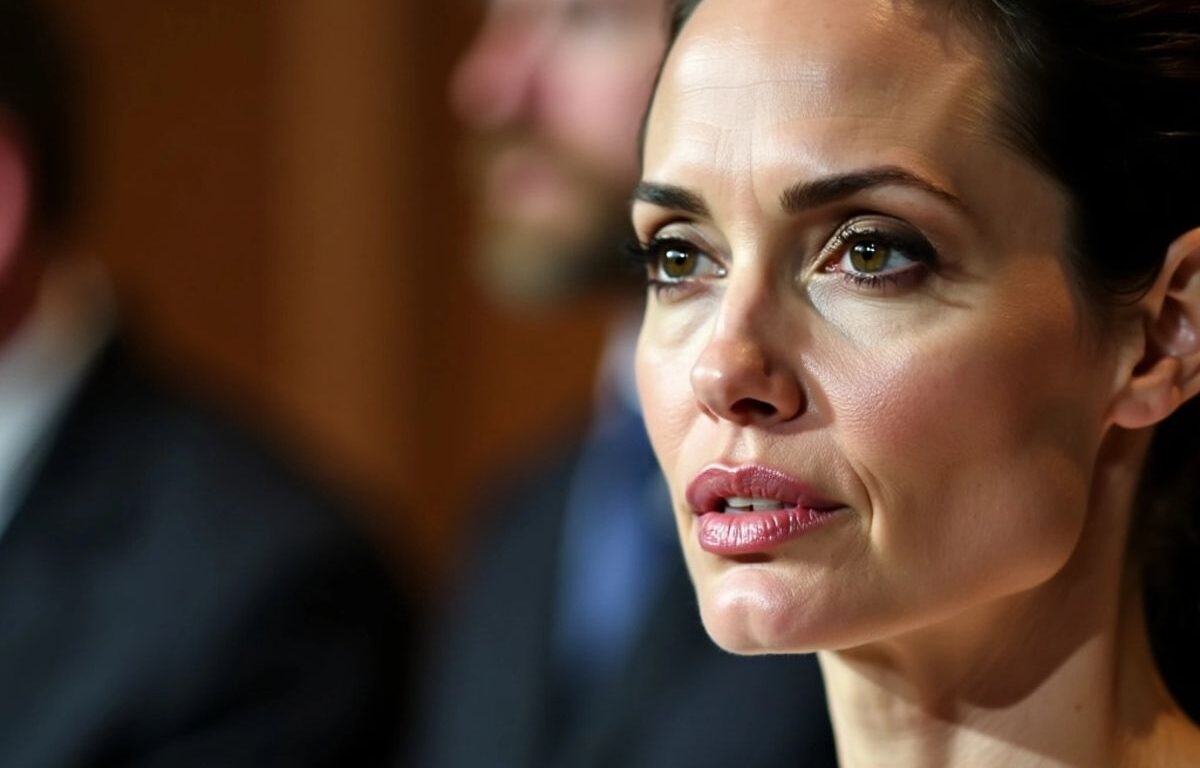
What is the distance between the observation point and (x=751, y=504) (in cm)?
133

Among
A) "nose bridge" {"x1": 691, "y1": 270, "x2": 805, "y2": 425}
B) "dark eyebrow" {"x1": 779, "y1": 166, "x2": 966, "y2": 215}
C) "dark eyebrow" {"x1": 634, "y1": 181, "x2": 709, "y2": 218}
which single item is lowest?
"nose bridge" {"x1": 691, "y1": 270, "x2": 805, "y2": 425}

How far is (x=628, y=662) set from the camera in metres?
2.31

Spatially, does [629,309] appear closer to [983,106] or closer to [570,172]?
[570,172]

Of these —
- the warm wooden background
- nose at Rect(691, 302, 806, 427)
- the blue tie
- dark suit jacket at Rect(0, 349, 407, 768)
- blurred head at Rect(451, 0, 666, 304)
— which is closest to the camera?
nose at Rect(691, 302, 806, 427)

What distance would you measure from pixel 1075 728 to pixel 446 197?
287cm

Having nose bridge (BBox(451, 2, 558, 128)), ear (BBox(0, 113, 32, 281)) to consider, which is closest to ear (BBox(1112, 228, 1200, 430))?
nose bridge (BBox(451, 2, 558, 128))

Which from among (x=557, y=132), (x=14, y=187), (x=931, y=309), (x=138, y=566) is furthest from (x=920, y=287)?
(x=14, y=187)

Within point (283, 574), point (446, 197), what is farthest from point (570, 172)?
point (446, 197)

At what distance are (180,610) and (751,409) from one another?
4.13ft

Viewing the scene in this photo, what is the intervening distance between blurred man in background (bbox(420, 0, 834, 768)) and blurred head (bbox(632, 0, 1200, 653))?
0.80m

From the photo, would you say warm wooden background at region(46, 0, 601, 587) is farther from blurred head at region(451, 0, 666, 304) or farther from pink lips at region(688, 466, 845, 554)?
pink lips at region(688, 466, 845, 554)

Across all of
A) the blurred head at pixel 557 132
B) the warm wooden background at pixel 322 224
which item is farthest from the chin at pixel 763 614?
the warm wooden background at pixel 322 224

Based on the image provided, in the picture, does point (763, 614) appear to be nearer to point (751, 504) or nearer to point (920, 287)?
point (751, 504)

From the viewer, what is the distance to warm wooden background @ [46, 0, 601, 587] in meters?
4.05
